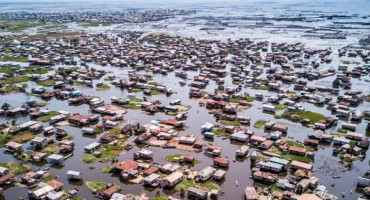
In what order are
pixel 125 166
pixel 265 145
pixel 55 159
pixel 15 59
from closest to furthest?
pixel 125 166, pixel 55 159, pixel 265 145, pixel 15 59

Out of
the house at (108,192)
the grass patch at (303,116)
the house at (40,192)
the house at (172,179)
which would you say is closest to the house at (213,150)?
the house at (172,179)

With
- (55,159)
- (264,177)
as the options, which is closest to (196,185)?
(264,177)

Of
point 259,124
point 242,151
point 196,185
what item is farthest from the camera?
point 259,124

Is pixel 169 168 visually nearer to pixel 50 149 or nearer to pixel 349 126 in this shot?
pixel 50 149

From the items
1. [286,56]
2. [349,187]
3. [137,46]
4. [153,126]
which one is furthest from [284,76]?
[137,46]

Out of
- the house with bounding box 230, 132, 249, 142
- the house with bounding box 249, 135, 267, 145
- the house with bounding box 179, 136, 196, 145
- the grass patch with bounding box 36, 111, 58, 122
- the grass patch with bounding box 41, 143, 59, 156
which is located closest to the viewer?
the grass patch with bounding box 41, 143, 59, 156

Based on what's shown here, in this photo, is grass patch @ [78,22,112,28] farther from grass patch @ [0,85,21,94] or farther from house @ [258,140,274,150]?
house @ [258,140,274,150]

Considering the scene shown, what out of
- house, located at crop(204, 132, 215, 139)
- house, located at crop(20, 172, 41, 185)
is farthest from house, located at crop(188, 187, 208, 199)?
house, located at crop(20, 172, 41, 185)
